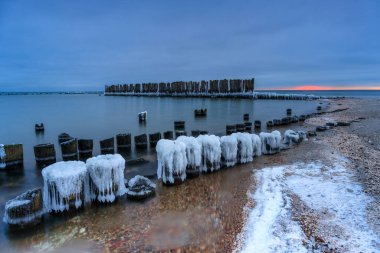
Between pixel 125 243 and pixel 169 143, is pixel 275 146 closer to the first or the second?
pixel 169 143

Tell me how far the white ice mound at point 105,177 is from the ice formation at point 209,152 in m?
2.80

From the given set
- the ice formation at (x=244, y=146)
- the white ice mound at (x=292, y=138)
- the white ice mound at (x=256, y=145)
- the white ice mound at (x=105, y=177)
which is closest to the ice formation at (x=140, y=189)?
the white ice mound at (x=105, y=177)

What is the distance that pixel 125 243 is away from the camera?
4.56 metres

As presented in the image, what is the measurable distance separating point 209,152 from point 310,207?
3.38 metres

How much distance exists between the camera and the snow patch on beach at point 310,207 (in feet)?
14.1

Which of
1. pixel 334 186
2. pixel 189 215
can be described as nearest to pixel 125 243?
pixel 189 215

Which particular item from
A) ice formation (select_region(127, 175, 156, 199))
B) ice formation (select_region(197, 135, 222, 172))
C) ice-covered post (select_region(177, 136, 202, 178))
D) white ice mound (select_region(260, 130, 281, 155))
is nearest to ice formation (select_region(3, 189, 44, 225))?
ice formation (select_region(127, 175, 156, 199))

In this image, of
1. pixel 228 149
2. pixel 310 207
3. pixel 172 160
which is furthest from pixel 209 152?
pixel 310 207

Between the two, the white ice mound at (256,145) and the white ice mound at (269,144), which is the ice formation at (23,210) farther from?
the white ice mound at (269,144)

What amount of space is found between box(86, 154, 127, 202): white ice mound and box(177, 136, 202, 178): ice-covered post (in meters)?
2.11

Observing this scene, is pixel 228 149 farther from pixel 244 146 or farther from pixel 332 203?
pixel 332 203

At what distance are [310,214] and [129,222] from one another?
3.66 metres

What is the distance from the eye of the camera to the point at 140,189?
6504mm

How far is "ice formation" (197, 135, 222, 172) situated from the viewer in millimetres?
8047
